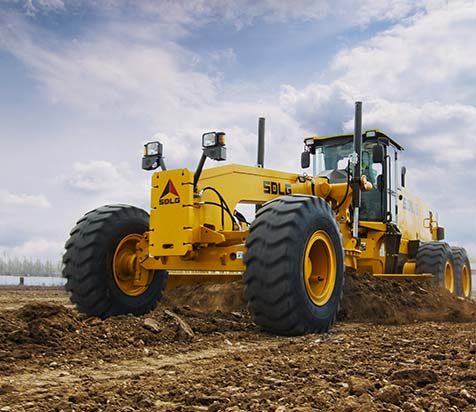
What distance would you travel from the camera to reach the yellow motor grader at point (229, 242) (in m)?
5.73

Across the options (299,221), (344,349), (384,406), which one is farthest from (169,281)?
(384,406)

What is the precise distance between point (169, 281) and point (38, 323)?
336 cm

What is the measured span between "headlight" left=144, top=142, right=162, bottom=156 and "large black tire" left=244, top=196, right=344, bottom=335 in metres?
1.83

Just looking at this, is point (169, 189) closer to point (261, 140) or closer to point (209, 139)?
point (209, 139)

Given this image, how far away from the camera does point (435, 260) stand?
421 inches

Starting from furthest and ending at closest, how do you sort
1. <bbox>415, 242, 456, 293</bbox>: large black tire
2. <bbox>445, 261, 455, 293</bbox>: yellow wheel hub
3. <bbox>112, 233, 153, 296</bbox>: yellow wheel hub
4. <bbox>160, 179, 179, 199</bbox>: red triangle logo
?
<bbox>445, 261, 455, 293</bbox>: yellow wheel hub < <bbox>415, 242, 456, 293</bbox>: large black tire < <bbox>112, 233, 153, 296</bbox>: yellow wheel hub < <bbox>160, 179, 179, 199</bbox>: red triangle logo

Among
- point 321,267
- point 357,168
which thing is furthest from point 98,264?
point 357,168

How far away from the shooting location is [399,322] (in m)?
8.04

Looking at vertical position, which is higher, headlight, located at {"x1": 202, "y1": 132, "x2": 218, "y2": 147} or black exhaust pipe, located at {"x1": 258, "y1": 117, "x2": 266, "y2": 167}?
black exhaust pipe, located at {"x1": 258, "y1": 117, "x2": 266, "y2": 167}

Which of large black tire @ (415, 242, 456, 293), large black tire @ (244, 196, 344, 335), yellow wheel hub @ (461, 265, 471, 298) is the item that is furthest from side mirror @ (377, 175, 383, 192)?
large black tire @ (244, 196, 344, 335)

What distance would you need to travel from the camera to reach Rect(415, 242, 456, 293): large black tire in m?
10.6

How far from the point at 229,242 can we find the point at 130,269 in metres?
1.32

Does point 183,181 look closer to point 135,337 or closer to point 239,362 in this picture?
point 135,337

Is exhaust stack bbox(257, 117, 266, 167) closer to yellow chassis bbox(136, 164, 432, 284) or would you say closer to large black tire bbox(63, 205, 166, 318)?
yellow chassis bbox(136, 164, 432, 284)
